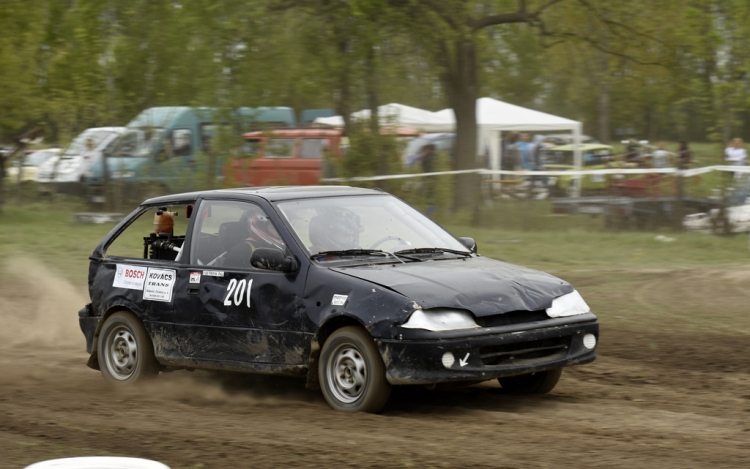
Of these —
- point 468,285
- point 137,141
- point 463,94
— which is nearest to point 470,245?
point 468,285

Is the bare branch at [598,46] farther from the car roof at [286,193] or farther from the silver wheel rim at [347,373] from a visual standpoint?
the silver wheel rim at [347,373]

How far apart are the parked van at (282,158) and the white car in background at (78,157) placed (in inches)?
215

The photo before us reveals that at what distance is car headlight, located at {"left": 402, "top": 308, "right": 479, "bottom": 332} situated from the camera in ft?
20.9

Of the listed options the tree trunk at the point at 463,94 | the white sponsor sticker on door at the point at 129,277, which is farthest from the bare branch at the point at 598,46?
the white sponsor sticker on door at the point at 129,277

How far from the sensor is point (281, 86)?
22922 millimetres

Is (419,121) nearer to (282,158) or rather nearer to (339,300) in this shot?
(282,158)

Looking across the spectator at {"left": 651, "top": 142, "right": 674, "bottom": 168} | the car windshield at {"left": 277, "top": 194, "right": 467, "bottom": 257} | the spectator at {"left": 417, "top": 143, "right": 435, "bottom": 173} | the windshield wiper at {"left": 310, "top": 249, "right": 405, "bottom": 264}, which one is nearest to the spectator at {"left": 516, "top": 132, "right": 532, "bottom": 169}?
the spectator at {"left": 651, "top": 142, "right": 674, "bottom": 168}

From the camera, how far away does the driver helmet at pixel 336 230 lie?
24.0 feet

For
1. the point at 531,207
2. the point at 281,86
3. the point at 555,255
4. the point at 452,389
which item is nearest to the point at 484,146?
the point at 281,86

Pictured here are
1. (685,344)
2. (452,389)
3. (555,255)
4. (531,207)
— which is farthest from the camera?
(531,207)

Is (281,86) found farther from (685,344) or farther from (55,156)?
(685,344)

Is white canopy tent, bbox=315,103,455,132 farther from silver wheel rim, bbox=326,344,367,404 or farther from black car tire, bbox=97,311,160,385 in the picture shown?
silver wheel rim, bbox=326,344,367,404

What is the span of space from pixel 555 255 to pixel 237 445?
12075 millimetres

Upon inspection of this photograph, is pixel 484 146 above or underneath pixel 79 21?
underneath
